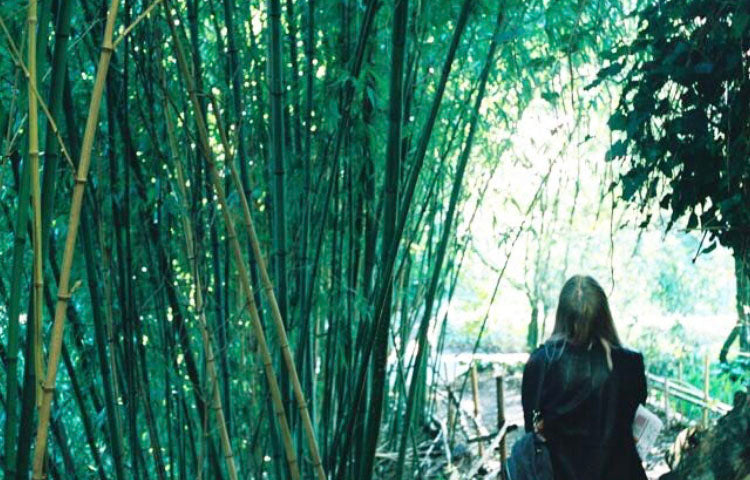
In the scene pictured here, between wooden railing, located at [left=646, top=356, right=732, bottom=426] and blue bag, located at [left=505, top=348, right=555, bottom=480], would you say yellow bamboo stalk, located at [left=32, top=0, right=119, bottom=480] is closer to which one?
blue bag, located at [left=505, top=348, right=555, bottom=480]

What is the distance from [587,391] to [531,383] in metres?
0.17

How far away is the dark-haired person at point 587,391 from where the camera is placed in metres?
2.81

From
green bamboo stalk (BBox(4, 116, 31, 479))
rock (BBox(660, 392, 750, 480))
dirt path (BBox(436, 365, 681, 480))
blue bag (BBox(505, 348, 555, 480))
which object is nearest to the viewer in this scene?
green bamboo stalk (BBox(4, 116, 31, 479))

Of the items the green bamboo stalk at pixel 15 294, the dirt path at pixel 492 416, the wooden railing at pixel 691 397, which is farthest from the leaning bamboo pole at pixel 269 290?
the wooden railing at pixel 691 397

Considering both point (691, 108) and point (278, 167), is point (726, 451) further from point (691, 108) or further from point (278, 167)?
point (278, 167)

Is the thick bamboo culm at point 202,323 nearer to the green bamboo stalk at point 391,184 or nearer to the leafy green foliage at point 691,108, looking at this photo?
the green bamboo stalk at point 391,184

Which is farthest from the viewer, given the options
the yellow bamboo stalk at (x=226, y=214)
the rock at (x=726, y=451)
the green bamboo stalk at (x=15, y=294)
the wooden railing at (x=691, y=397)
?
the wooden railing at (x=691, y=397)

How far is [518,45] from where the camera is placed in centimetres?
288

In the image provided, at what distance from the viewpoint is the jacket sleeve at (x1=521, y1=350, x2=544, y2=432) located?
2895 millimetres

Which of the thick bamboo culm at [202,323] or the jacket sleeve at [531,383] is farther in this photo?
the jacket sleeve at [531,383]

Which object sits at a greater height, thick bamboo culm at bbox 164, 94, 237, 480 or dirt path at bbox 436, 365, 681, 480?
thick bamboo culm at bbox 164, 94, 237, 480

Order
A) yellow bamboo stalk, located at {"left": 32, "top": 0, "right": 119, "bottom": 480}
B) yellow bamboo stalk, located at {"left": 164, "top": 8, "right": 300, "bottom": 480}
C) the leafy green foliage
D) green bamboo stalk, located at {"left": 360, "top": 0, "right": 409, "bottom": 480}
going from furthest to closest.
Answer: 1. the leafy green foliage
2. green bamboo stalk, located at {"left": 360, "top": 0, "right": 409, "bottom": 480}
3. yellow bamboo stalk, located at {"left": 164, "top": 8, "right": 300, "bottom": 480}
4. yellow bamboo stalk, located at {"left": 32, "top": 0, "right": 119, "bottom": 480}

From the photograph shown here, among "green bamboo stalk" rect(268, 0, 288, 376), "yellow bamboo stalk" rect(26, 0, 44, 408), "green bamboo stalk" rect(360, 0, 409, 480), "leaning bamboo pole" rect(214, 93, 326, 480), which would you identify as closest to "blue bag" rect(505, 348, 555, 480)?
"green bamboo stalk" rect(360, 0, 409, 480)

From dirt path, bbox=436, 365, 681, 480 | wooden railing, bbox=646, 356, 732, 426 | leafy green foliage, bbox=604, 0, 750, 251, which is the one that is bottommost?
dirt path, bbox=436, 365, 681, 480
